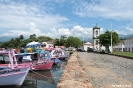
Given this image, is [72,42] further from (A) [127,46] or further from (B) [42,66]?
(B) [42,66]

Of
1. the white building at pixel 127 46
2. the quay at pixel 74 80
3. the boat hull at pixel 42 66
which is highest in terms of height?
the white building at pixel 127 46

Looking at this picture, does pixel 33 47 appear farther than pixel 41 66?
Yes

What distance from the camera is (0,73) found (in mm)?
16391

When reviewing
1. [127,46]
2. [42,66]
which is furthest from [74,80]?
[127,46]

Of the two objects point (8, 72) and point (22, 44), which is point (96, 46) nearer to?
point (22, 44)

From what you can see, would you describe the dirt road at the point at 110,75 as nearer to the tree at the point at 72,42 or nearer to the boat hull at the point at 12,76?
the boat hull at the point at 12,76

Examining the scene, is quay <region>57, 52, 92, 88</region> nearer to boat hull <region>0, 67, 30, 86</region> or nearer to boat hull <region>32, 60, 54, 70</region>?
boat hull <region>0, 67, 30, 86</region>

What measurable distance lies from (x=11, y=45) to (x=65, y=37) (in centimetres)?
3977

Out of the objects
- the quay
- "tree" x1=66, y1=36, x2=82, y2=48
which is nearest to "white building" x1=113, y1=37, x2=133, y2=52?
"tree" x1=66, y1=36, x2=82, y2=48

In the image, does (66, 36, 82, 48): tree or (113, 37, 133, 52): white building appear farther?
(66, 36, 82, 48): tree

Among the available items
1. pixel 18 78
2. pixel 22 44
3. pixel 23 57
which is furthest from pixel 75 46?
pixel 18 78

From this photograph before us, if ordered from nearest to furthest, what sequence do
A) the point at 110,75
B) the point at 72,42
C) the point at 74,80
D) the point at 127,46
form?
the point at 74,80 → the point at 110,75 → the point at 127,46 → the point at 72,42

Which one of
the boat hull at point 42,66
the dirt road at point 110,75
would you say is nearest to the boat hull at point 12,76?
the dirt road at point 110,75

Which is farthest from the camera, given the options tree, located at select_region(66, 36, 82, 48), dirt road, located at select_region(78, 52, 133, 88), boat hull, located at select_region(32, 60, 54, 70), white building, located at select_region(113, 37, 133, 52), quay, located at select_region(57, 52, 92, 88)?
tree, located at select_region(66, 36, 82, 48)
